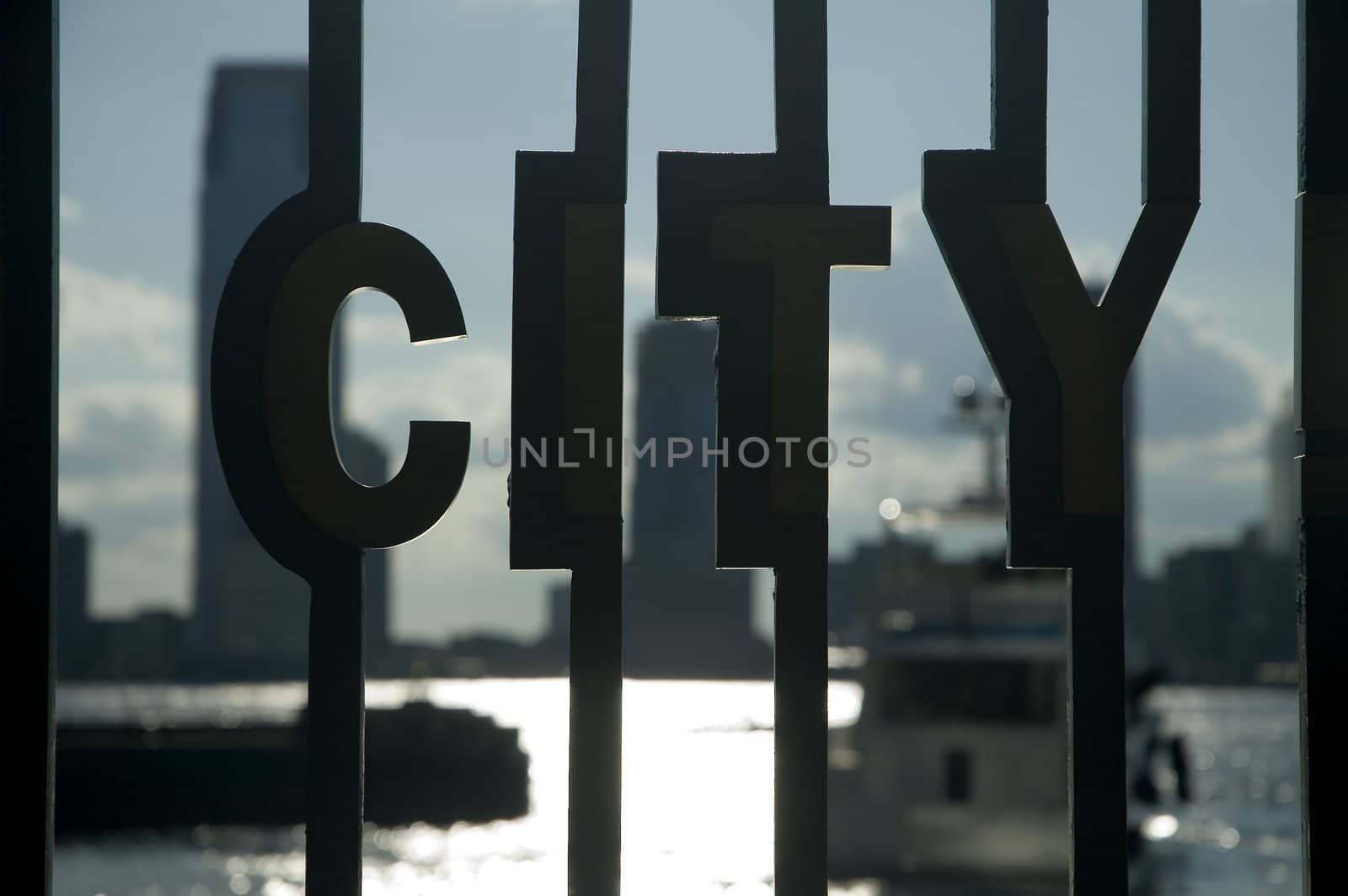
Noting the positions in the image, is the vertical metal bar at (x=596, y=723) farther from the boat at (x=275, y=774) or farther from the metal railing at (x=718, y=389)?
the boat at (x=275, y=774)

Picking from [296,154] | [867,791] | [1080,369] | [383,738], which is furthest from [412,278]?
[296,154]

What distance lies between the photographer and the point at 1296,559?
458cm

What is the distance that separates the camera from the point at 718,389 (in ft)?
14.3

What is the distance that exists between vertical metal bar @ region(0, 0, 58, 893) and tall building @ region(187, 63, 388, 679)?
92.9 m

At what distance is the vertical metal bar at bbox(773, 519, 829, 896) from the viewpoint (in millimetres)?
4316

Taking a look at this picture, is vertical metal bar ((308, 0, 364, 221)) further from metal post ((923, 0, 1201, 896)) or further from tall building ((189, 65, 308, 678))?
tall building ((189, 65, 308, 678))

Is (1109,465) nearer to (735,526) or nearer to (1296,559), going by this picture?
(1296,559)

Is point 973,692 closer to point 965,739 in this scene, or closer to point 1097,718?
point 965,739

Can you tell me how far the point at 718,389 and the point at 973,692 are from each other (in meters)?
22.6

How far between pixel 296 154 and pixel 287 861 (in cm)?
11875

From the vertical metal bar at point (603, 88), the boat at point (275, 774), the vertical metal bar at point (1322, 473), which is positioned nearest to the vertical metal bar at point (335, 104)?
the vertical metal bar at point (603, 88)

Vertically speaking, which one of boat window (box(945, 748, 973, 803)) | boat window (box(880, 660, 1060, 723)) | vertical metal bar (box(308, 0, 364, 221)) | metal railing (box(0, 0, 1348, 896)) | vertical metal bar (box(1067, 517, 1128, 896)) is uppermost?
vertical metal bar (box(308, 0, 364, 221))

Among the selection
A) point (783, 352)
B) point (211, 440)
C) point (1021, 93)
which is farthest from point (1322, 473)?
point (211, 440)

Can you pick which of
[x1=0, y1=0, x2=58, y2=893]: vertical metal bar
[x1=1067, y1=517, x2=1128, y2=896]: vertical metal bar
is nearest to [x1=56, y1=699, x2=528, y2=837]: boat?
[x1=0, y1=0, x2=58, y2=893]: vertical metal bar
